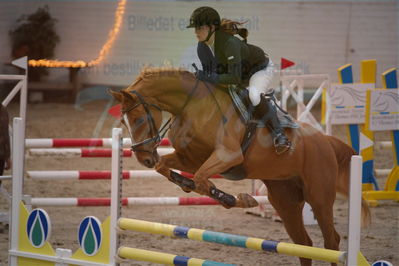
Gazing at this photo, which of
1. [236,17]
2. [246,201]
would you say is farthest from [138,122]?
[236,17]

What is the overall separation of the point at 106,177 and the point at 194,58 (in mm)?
1309

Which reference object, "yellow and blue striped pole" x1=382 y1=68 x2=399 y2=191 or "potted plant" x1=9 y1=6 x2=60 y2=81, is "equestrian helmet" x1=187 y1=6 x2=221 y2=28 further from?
"potted plant" x1=9 y1=6 x2=60 y2=81

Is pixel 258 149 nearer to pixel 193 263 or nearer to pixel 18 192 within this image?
pixel 193 263

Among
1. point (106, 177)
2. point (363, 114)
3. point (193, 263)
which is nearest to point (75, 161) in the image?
point (106, 177)

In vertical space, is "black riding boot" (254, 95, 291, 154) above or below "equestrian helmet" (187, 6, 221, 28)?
below

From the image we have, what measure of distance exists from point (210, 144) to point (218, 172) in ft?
0.59

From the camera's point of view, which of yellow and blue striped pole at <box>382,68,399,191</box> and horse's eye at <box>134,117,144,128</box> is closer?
horse's eye at <box>134,117,144,128</box>

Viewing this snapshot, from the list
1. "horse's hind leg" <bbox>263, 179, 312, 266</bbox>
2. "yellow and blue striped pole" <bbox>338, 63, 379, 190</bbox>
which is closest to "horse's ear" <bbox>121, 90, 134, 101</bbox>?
"horse's hind leg" <bbox>263, 179, 312, 266</bbox>

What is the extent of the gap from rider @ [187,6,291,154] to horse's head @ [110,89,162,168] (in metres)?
0.39

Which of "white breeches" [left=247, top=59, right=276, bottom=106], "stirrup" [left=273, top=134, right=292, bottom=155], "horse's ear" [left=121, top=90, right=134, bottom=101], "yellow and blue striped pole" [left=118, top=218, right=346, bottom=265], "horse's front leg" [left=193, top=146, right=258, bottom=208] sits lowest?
"yellow and blue striped pole" [left=118, top=218, right=346, bottom=265]

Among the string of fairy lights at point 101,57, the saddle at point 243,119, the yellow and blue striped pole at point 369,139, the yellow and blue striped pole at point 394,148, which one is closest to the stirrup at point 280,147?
the saddle at point 243,119

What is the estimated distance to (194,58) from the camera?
4840 millimetres

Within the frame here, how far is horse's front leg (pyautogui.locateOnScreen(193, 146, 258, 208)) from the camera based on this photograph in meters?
3.35

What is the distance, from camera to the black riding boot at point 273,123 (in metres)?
3.63
